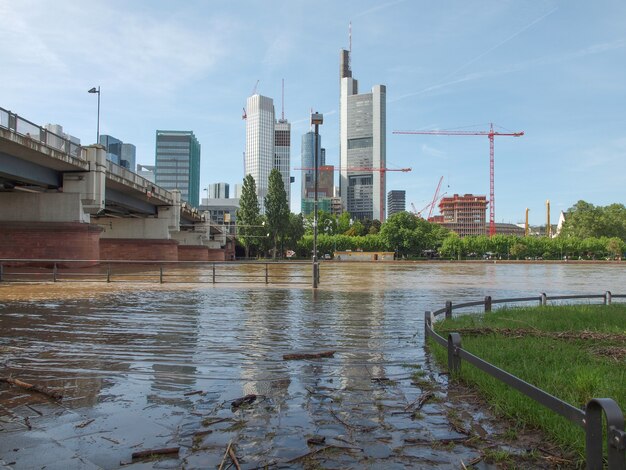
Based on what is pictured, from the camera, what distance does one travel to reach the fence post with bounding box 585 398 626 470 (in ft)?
10.2

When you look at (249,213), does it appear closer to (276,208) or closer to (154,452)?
(276,208)

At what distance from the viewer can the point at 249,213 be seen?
111 m

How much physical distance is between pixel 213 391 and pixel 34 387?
2217mm

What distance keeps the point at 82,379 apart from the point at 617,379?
675 cm

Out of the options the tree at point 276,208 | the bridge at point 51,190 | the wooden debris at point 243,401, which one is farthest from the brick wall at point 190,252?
the wooden debris at point 243,401

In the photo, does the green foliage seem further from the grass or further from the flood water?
the flood water

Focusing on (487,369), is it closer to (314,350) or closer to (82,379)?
(314,350)

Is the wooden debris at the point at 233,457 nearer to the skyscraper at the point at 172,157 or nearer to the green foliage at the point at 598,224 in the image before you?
the green foliage at the point at 598,224

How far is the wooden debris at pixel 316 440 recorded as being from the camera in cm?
439

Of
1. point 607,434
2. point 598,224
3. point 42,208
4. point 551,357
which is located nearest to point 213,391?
point 607,434

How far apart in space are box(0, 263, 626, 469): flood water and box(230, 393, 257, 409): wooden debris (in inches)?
3.3

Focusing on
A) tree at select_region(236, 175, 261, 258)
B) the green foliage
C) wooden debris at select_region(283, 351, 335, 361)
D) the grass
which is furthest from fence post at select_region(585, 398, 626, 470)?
the green foliage

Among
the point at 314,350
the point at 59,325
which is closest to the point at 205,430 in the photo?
the point at 314,350

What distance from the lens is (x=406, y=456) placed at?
411cm
